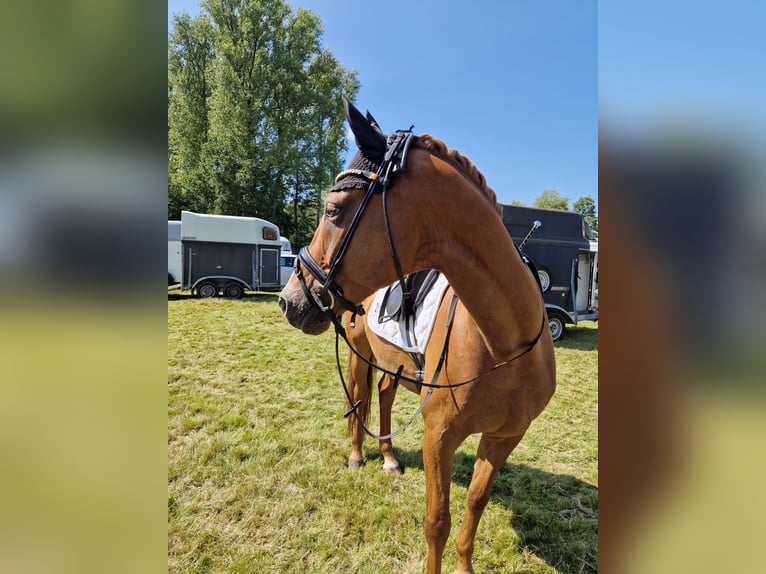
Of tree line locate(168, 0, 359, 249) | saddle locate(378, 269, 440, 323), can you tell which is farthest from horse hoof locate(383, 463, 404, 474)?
tree line locate(168, 0, 359, 249)

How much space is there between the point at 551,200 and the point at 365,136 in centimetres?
5885

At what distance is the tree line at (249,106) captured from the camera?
19234 mm

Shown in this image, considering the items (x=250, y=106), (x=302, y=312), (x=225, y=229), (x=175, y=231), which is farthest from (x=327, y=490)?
(x=250, y=106)

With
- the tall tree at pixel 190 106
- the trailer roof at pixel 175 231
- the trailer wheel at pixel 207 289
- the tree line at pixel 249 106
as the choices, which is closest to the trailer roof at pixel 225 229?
the trailer roof at pixel 175 231

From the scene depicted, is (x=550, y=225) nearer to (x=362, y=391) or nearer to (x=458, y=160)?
(x=362, y=391)

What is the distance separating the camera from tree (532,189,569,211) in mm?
51688

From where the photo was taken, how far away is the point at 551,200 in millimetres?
52688

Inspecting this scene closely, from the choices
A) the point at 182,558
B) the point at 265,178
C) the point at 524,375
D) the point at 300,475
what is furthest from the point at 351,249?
the point at 265,178

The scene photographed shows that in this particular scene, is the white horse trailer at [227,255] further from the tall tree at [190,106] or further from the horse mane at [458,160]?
the horse mane at [458,160]

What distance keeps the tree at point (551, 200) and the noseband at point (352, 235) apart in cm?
5640
